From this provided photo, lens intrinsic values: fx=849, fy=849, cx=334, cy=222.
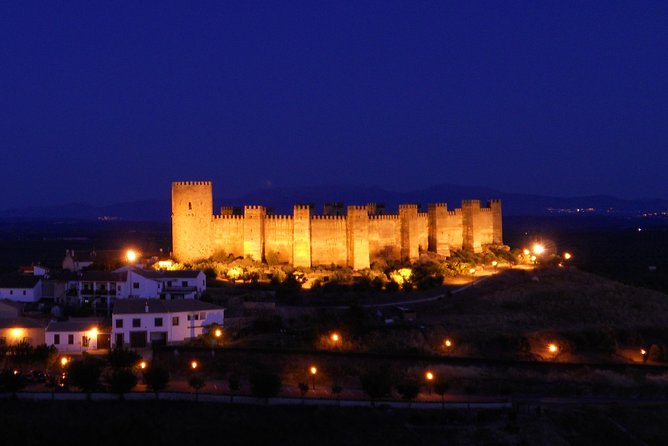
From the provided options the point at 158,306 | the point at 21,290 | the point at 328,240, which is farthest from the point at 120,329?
the point at 328,240

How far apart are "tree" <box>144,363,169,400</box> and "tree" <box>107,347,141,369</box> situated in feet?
4.59

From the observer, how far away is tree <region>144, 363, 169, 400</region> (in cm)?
2242

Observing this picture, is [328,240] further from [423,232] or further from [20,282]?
[20,282]

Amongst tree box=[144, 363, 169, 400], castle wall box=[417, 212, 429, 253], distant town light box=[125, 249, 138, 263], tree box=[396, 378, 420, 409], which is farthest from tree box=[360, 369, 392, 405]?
castle wall box=[417, 212, 429, 253]

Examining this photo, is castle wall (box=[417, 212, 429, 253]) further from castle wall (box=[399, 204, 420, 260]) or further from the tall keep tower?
the tall keep tower

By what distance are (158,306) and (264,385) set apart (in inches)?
279

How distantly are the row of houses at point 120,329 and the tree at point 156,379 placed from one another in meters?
4.70

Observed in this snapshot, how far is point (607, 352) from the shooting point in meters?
29.9

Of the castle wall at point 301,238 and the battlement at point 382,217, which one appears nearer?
the castle wall at point 301,238

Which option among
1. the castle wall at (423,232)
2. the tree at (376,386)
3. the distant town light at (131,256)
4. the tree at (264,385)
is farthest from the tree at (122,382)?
the castle wall at (423,232)

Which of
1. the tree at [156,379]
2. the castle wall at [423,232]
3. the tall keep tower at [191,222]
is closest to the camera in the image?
the tree at [156,379]

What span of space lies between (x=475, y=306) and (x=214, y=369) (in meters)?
12.0

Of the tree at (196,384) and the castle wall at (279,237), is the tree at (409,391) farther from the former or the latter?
the castle wall at (279,237)

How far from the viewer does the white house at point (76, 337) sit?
26.9 meters
